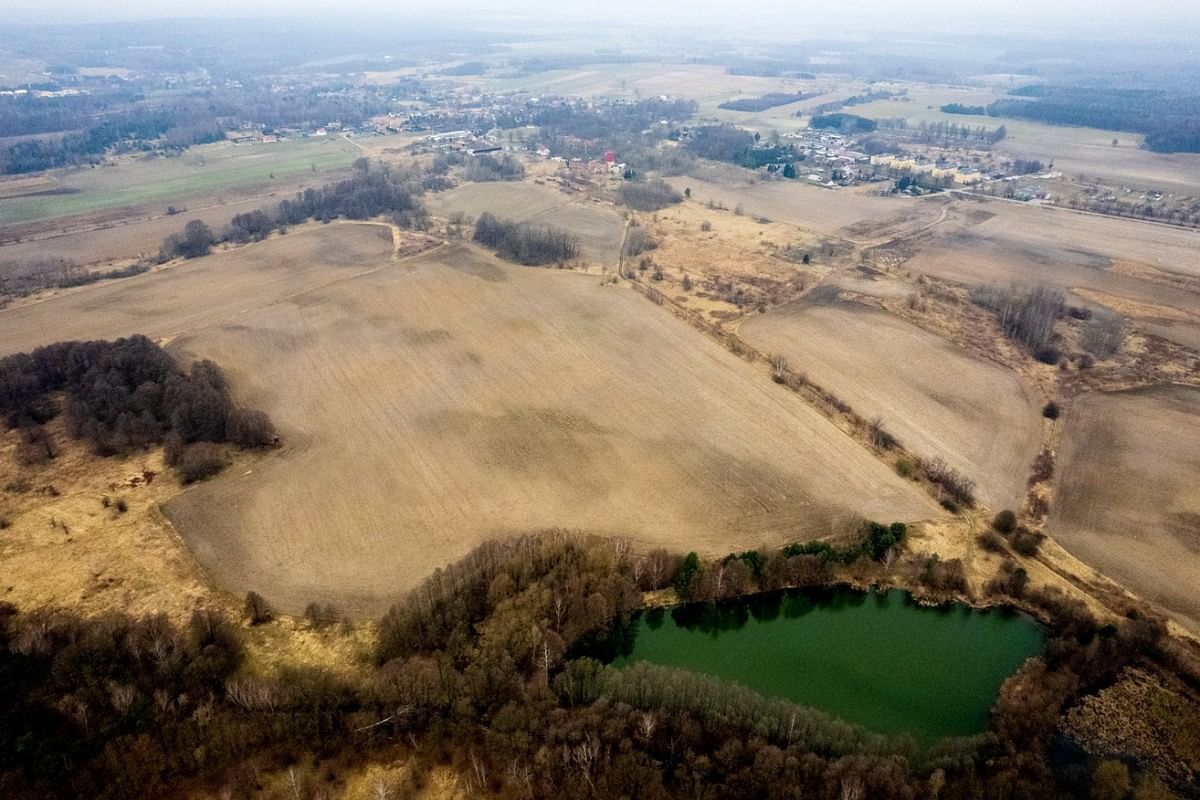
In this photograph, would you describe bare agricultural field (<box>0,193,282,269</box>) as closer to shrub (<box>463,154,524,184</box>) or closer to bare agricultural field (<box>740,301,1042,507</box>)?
shrub (<box>463,154,524,184</box>)

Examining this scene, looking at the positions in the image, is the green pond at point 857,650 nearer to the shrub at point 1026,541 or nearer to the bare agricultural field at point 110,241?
the shrub at point 1026,541

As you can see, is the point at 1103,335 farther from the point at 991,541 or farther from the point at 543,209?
the point at 543,209

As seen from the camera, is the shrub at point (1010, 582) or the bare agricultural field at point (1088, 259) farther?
the bare agricultural field at point (1088, 259)

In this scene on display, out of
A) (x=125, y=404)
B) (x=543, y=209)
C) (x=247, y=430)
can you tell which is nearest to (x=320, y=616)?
(x=247, y=430)

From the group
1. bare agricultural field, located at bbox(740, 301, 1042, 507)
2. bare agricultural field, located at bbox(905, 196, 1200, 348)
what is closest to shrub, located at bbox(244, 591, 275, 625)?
bare agricultural field, located at bbox(740, 301, 1042, 507)

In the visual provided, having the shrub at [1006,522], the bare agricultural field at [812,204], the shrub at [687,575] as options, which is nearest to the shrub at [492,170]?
the bare agricultural field at [812,204]

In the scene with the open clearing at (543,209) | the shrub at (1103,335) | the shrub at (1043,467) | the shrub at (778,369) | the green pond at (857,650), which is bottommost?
the green pond at (857,650)
